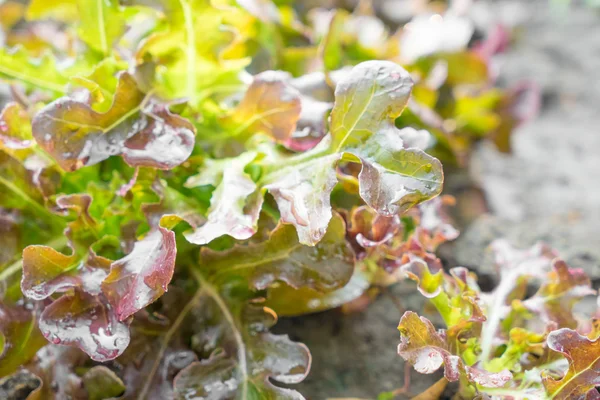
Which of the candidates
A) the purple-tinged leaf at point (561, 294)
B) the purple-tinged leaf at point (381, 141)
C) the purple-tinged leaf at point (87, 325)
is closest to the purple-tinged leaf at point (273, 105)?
the purple-tinged leaf at point (381, 141)

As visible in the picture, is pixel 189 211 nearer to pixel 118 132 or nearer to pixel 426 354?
pixel 118 132

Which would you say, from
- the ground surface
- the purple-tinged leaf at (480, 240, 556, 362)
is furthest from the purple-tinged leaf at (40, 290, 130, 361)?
the purple-tinged leaf at (480, 240, 556, 362)

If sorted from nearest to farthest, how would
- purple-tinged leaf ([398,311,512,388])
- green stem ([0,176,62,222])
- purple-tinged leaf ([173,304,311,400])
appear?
purple-tinged leaf ([398,311,512,388]) < purple-tinged leaf ([173,304,311,400]) < green stem ([0,176,62,222])

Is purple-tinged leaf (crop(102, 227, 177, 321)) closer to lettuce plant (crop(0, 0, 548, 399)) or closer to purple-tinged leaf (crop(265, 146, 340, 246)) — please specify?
lettuce plant (crop(0, 0, 548, 399))

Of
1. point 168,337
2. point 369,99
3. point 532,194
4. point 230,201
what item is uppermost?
point 369,99

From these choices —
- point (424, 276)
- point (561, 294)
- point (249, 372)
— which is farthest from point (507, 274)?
point (249, 372)

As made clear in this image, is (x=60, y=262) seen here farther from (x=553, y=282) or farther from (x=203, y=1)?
(x=553, y=282)
